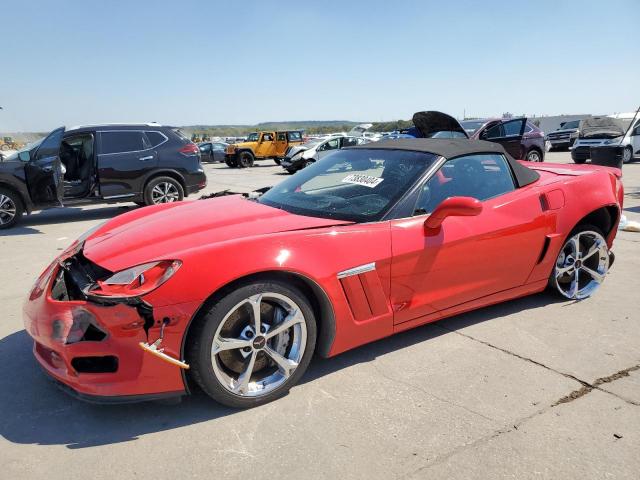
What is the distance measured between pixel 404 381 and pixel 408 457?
65cm

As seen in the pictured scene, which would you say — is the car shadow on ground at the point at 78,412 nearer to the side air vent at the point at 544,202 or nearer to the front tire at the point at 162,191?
the side air vent at the point at 544,202

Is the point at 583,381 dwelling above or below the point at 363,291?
below

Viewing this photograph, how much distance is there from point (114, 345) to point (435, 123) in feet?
23.8

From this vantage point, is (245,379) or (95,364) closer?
(95,364)

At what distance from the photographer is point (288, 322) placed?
8.29 ft

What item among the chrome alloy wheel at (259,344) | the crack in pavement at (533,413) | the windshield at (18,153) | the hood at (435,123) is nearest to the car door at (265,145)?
the hood at (435,123)

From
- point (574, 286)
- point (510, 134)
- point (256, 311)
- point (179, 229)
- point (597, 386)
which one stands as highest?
point (510, 134)

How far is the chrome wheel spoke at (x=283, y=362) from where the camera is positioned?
2.52 metres

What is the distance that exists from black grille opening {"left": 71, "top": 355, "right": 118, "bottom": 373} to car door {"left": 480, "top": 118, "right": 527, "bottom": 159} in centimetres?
1211

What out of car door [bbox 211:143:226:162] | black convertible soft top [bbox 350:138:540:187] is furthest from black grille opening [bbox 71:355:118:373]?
car door [bbox 211:143:226:162]

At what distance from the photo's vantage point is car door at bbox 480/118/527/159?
42.1 feet

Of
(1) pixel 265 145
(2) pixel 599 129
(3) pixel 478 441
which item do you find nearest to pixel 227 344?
(3) pixel 478 441

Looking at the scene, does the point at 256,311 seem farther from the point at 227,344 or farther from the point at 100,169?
the point at 100,169

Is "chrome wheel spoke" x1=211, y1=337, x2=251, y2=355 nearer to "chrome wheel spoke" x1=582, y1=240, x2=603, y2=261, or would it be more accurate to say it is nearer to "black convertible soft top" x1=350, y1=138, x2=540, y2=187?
"black convertible soft top" x1=350, y1=138, x2=540, y2=187
